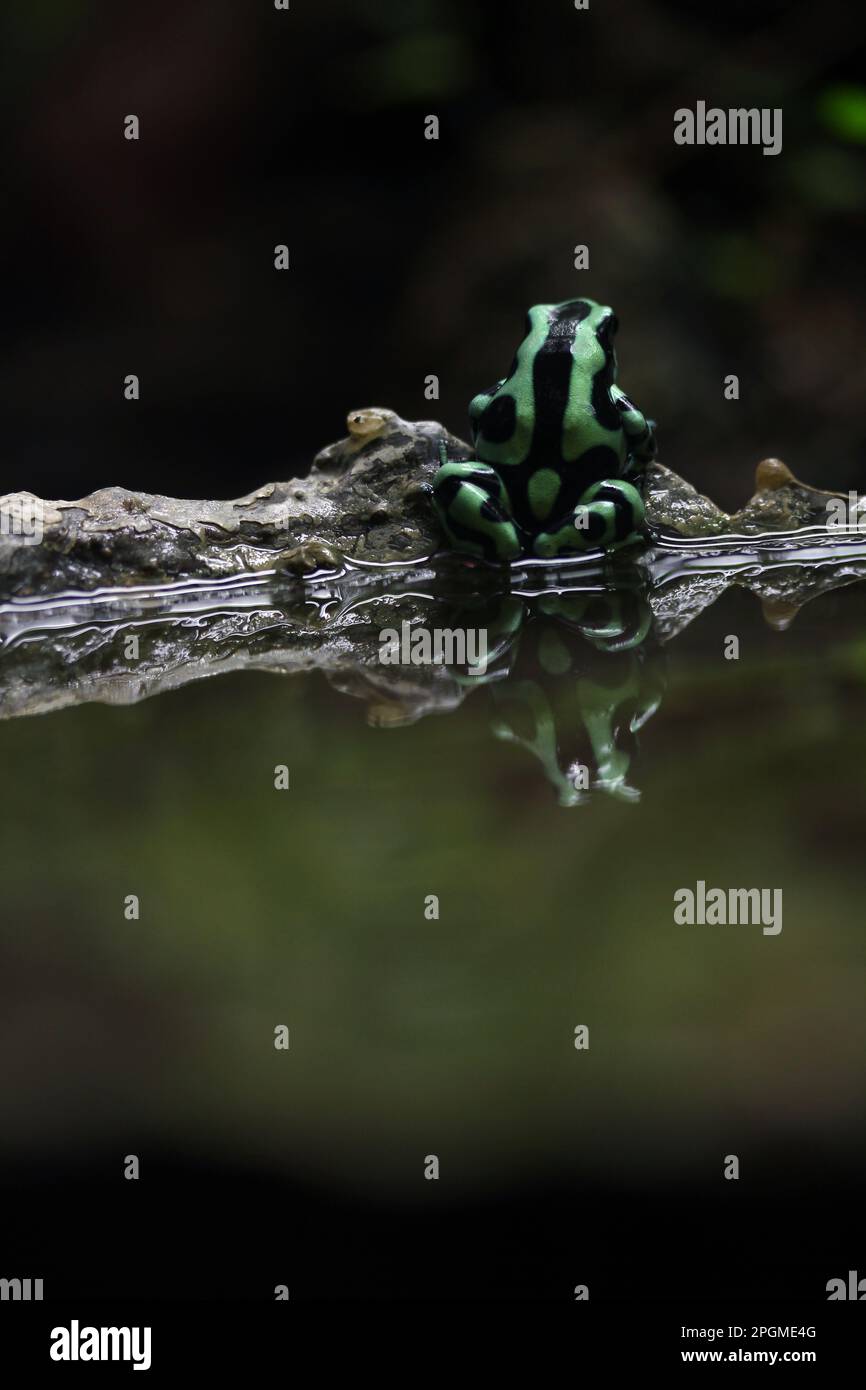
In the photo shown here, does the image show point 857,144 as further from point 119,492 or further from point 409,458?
point 119,492

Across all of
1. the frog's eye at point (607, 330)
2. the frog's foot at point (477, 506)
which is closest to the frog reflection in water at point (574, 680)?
the frog's foot at point (477, 506)

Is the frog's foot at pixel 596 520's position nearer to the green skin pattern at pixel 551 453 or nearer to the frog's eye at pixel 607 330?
the green skin pattern at pixel 551 453

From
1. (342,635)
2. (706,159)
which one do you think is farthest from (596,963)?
(706,159)

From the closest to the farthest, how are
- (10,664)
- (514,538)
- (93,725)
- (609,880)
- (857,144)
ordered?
(609,880) → (93,725) → (10,664) → (514,538) → (857,144)

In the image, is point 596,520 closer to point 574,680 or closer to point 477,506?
point 477,506

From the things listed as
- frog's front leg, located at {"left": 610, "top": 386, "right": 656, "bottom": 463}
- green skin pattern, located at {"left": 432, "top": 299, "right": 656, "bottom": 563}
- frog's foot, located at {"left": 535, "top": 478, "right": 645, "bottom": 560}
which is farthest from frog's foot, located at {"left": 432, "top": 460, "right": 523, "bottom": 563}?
frog's front leg, located at {"left": 610, "top": 386, "right": 656, "bottom": 463}

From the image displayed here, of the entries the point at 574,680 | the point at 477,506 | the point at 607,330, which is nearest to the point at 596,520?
the point at 477,506

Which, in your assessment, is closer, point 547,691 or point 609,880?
point 609,880
